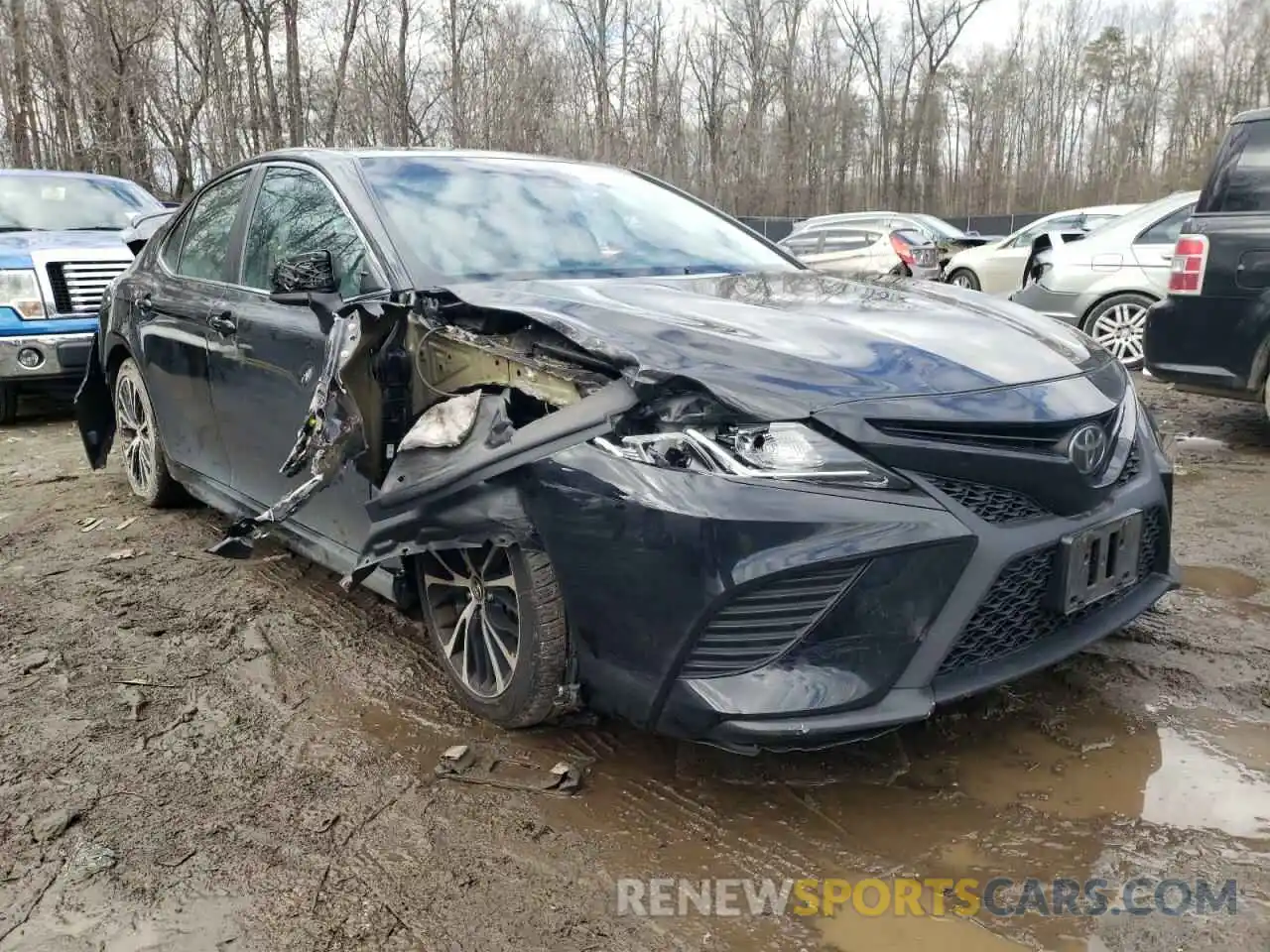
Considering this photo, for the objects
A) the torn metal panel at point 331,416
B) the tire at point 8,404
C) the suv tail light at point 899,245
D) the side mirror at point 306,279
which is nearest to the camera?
the torn metal panel at point 331,416

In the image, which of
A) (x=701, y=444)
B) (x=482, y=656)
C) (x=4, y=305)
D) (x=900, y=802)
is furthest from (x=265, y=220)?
(x=4, y=305)

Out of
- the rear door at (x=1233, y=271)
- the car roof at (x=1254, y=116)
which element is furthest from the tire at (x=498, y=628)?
the car roof at (x=1254, y=116)

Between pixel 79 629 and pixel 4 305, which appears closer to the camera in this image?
pixel 79 629

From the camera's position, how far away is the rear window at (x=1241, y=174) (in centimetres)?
512

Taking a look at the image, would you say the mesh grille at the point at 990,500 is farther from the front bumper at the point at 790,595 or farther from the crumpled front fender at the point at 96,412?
Result: the crumpled front fender at the point at 96,412

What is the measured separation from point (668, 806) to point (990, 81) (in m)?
44.9

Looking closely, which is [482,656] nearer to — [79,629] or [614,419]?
[614,419]

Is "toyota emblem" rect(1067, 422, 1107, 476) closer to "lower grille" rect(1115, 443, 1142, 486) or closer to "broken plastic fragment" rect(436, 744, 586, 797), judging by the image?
"lower grille" rect(1115, 443, 1142, 486)

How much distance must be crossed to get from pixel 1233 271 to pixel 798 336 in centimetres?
390

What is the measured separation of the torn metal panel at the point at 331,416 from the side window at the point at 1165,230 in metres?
6.96

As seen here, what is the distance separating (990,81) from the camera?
41.3 meters

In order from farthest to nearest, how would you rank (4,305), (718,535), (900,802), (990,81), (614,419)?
1. (990,81)
2. (4,305)
3. (900,802)
4. (614,419)
5. (718,535)

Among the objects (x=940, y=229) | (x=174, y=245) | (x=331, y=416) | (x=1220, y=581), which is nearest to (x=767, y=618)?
(x=331, y=416)

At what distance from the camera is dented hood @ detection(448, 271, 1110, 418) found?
7.14 ft
